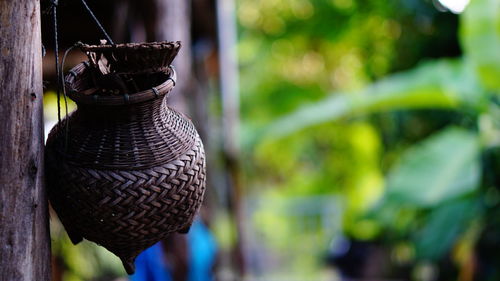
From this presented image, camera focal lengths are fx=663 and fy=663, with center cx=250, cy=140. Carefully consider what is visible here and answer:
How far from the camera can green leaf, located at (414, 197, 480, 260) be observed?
5078mm

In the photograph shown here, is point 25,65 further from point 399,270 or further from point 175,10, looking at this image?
point 399,270

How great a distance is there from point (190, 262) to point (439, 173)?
2.47m

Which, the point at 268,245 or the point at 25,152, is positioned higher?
the point at 25,152

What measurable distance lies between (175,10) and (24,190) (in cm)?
215

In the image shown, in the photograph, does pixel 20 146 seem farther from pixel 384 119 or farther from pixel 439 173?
pixel 384 119

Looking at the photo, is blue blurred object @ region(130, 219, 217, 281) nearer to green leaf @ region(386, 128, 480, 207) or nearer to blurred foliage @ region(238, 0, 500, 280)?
blurred foliage @ region(238, 0, 500, 280)

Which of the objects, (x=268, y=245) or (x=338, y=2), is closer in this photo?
Answer: (x=338, y=2)

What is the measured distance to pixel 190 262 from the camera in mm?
3613

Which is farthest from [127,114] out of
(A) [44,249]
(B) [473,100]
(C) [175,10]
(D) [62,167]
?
(B) [473,100]

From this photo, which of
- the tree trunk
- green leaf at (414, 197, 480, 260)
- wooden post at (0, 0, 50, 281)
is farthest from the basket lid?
green leaf at (414, 197, 480, 260)

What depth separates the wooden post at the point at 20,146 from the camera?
1.38 meters

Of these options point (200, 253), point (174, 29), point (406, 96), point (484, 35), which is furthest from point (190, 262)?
point (484, 35)

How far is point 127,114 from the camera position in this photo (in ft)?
4.85

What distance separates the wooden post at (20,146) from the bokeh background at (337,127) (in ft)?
0.99
